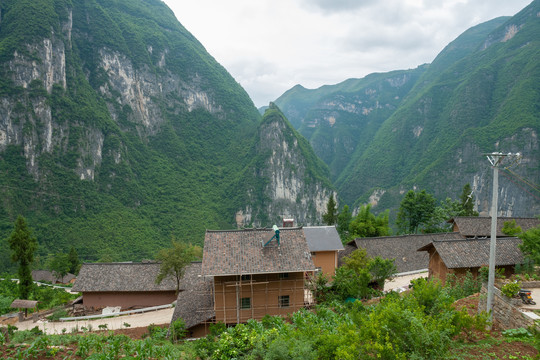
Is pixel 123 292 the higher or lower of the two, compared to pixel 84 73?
lower

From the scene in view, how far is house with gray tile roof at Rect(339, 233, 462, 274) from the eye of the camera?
35.4 meters

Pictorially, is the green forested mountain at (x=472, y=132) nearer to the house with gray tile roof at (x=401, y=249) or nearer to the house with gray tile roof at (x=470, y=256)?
the house with gray tile roof at (x=401, y=249)

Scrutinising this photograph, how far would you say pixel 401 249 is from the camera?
37.0 m

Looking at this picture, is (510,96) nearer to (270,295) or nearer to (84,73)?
(270,295)

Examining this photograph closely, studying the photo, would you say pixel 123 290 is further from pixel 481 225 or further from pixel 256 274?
pixel 481 225

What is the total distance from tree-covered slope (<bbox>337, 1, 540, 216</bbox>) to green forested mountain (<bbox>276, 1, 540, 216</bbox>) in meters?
0.33

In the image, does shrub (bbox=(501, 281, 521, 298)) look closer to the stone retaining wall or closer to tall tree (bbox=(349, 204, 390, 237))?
the stone retaining wall

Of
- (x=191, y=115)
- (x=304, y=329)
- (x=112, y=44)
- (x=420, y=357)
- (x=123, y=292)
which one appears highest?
(x=112, y=44)

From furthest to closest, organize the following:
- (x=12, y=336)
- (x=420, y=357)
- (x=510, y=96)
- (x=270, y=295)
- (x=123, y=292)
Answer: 1. (x=510, y=96)
2. (x=123, y=292)
3. (x=270, y=295)
4. (x=12, y=336)
5. (x=420, y=357)

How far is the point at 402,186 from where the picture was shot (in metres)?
144

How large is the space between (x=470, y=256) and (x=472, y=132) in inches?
5028

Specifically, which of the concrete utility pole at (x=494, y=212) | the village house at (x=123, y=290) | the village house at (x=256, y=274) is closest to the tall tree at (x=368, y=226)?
the village house at (x=123, y=290)

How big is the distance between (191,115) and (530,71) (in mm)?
138414

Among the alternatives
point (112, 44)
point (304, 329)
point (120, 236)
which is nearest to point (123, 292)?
point (304, 329)
